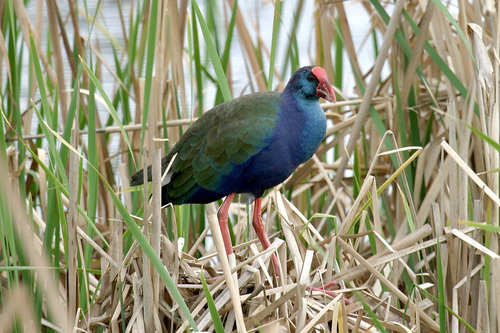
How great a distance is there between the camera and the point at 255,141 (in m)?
1.92

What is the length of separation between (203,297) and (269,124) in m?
0.53

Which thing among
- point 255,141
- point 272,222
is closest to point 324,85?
point 255,141

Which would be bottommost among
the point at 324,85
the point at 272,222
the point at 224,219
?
the point at 272,222

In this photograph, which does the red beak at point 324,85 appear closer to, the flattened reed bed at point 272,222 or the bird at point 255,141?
the bird at point 255,141

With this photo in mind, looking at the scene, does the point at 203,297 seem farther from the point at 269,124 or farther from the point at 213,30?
the point at 213,30

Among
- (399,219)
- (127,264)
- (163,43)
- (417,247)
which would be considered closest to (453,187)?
(417,247)

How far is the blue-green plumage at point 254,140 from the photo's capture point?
192 centimetres

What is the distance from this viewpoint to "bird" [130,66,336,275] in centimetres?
192

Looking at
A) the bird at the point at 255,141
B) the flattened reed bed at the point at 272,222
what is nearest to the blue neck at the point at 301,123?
the bird at the point at 255,141

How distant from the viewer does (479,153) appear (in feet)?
6.96

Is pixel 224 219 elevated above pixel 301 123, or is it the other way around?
pixel 301 123

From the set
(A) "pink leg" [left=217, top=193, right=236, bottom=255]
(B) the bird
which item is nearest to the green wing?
(B) the bird

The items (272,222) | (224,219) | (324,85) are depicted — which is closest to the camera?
(324,85)

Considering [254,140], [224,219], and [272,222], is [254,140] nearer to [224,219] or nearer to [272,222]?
[224,219]
